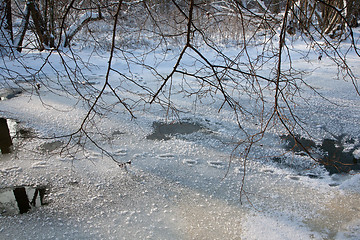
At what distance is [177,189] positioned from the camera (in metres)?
3.46

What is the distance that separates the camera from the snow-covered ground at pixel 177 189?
285 centimetres

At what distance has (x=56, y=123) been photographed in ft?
17.1

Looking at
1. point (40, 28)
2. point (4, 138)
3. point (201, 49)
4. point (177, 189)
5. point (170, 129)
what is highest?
point (40, 28)

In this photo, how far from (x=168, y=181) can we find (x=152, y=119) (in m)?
2.00

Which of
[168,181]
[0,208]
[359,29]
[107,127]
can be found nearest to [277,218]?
[168,181]

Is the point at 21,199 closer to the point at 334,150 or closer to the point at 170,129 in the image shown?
the point at 170,129

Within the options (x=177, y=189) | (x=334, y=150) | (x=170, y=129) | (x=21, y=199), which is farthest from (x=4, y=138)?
(x=334, y=150)

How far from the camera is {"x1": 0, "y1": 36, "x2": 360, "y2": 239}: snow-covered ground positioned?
112 inches

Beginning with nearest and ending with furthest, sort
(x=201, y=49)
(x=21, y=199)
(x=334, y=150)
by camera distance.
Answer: (x=21, y=199), (x=334, y=150), (x=201, y=49)

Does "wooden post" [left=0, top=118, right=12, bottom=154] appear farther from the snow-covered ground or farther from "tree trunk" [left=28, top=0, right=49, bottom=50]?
"tree trunk" [left=28, top=0, right=49, bottom=50]

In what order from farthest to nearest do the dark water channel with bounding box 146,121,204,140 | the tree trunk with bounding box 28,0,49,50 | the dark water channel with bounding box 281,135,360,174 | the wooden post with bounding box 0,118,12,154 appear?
the dark water channel with bounding box 146,121,204,140, the wooden post with bounding box 0,118,12,154, the dark water channel with bounding box 281,135,360,174, the tree trunk with bounding box 28,0,49,50

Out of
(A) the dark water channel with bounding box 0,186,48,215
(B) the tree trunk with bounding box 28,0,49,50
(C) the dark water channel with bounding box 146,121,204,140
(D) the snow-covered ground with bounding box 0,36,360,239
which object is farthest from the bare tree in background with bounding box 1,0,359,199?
(A) the dark water channel with bounding box 0,186,48,215

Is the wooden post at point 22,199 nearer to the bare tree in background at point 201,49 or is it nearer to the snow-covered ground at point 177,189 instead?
the snow-covered ground at point 177,189

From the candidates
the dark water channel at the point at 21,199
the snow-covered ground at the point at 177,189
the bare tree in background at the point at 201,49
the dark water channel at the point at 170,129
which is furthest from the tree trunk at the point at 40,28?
the dark water channel at the point at 170,129
